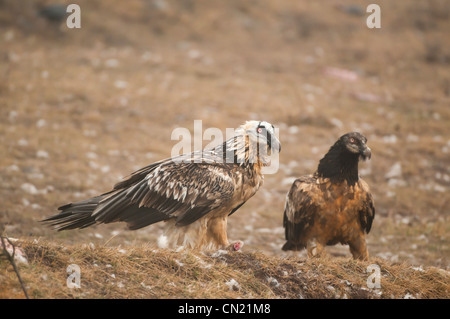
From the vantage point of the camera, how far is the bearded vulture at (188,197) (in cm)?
691

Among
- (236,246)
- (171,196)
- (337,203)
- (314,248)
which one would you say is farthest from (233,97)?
(236,246)

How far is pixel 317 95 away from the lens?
16672 millimetres

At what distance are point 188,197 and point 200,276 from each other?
1.35 metres

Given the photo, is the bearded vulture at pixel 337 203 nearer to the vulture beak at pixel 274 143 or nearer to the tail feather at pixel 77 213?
the vulture beak at pixel 274 143

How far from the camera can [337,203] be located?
7.32 meters

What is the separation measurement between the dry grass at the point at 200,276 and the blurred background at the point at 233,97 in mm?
1753

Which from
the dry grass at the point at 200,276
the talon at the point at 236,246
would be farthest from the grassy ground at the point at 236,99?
the talon at the point at 236,246

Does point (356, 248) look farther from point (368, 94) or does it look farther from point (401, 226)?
point (368, 94)

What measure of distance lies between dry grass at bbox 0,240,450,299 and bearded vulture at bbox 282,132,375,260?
2.57 ft

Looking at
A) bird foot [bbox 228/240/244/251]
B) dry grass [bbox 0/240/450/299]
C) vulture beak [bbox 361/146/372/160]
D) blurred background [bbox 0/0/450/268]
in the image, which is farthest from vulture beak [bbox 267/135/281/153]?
blurred background [bbox 0/0/450/268]

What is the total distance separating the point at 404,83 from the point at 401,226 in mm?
9790

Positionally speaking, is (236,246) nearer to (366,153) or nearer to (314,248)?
(314,248)

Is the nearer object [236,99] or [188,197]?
[188,197]

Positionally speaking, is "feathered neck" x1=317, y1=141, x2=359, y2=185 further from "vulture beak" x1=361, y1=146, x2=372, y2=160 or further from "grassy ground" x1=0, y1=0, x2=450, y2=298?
"grassy ground" x1=0, y1=0, x2=450, y2=298
